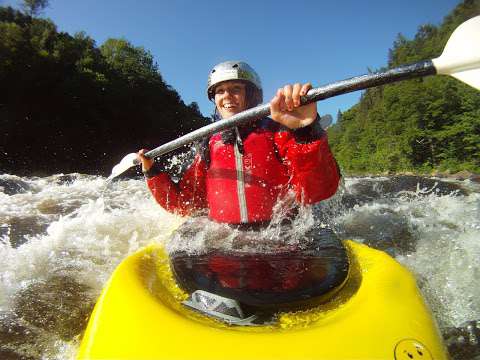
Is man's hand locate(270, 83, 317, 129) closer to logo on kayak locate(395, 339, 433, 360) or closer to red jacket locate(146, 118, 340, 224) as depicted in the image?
red jacket locate(146, 118, 340, 224)

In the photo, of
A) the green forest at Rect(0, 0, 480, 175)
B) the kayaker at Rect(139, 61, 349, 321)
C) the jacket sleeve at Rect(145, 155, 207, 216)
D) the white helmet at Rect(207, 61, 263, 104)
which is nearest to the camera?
the kayaker at Rect(139, 61, 349, 321)

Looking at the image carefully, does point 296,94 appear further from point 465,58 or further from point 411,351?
point 411,351

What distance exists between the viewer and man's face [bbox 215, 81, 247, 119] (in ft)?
8.77

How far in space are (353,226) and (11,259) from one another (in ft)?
11.4

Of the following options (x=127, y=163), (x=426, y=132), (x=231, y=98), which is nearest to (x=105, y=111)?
(x=127, y=163)

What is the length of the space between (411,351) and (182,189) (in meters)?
2.12

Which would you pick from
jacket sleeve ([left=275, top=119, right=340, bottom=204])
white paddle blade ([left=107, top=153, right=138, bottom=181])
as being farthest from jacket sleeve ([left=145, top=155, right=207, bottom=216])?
jacket sleeve ([left=275, top=119, right=340, bottom=204])

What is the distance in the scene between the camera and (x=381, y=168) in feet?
82.0

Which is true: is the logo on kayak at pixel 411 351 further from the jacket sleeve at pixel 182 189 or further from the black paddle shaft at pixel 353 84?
the jacket sleeve at pixel 182 189

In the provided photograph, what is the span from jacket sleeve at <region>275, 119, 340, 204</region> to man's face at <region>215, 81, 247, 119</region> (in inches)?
24.5

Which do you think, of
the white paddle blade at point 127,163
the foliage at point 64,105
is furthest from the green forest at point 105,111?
the white paddle blade at point 127,163

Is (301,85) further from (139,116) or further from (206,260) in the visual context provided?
(139,116)

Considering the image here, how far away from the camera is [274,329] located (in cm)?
124

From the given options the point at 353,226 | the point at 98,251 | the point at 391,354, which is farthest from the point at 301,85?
the point at 353,226
